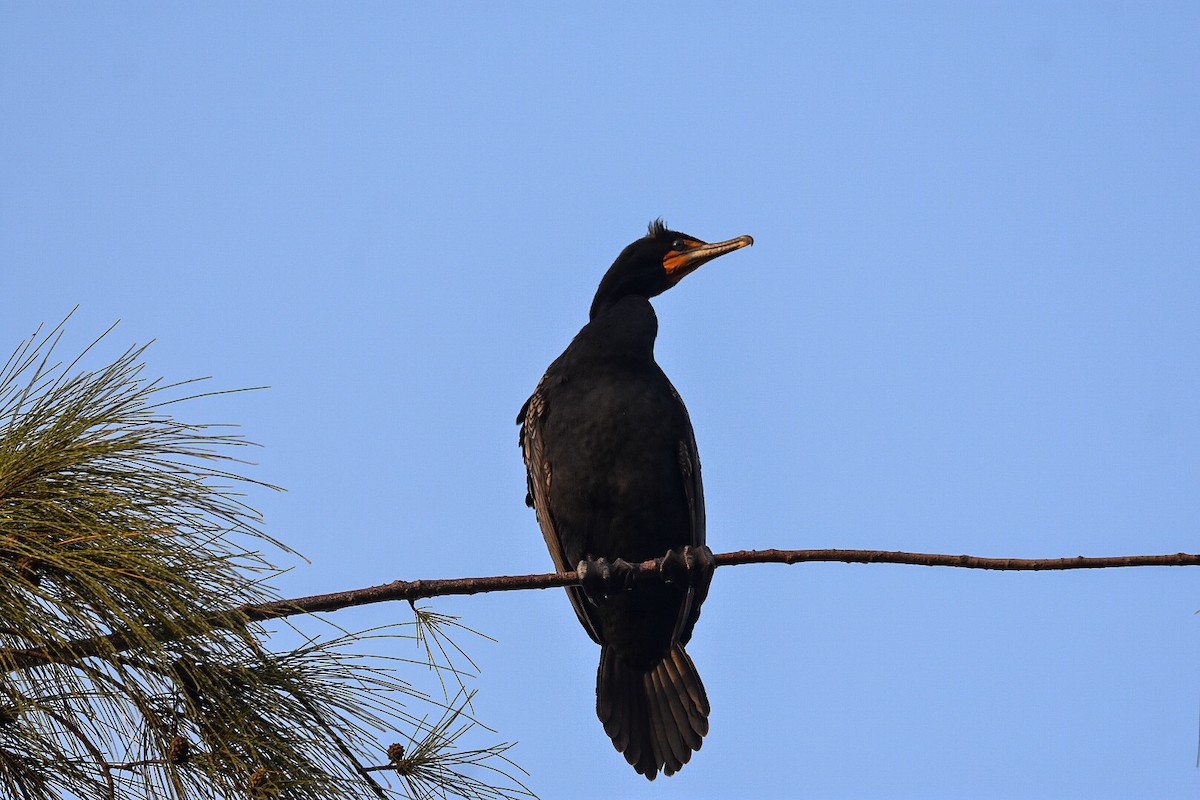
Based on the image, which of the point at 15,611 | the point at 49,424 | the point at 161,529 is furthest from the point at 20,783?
the point at 49,424

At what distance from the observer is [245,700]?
94.9 inches

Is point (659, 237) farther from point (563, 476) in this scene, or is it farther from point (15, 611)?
point (15, 611)

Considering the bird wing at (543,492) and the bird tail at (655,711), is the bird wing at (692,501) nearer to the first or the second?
the bird tail at (655,711)

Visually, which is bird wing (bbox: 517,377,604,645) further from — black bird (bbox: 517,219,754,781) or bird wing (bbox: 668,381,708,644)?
bird wing (bbox: 668,381,708,644)

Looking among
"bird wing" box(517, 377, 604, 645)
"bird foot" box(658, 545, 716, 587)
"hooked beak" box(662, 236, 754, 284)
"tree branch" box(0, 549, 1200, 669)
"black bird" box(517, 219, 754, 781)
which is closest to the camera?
"tree branch" box(0, 549, 1200, 669)

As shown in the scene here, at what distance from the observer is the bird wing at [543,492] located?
491 cm

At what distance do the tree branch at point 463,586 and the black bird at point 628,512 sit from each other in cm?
176

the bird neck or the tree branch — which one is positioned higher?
the bird neck

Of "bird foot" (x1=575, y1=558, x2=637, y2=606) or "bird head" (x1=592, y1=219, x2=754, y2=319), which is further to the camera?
"bird head" (x1=592, y1=219, x2=754, y2=319)

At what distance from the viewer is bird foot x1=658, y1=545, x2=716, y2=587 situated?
4.12 metres

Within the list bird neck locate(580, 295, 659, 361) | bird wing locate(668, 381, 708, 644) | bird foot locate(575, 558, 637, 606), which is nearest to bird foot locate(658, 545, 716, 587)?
bird foot locate(575, 558, 637, 606)

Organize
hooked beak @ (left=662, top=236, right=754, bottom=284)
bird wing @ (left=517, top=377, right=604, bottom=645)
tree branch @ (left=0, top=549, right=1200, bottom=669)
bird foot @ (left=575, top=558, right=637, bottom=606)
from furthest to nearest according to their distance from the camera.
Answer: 1. hooked beak @ (left=662, top=236, right=754, bottom=284)
2. bird wing @ (left=517, top=377, right=604, bottom=645)
3. bird foot @ (left=575, top=558, right=637, bottom=606)
4. tree branch @ (left=0, top=549, right=1200, bottom=669)

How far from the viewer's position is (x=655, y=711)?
4824 millimetres

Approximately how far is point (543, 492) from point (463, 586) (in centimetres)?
220
